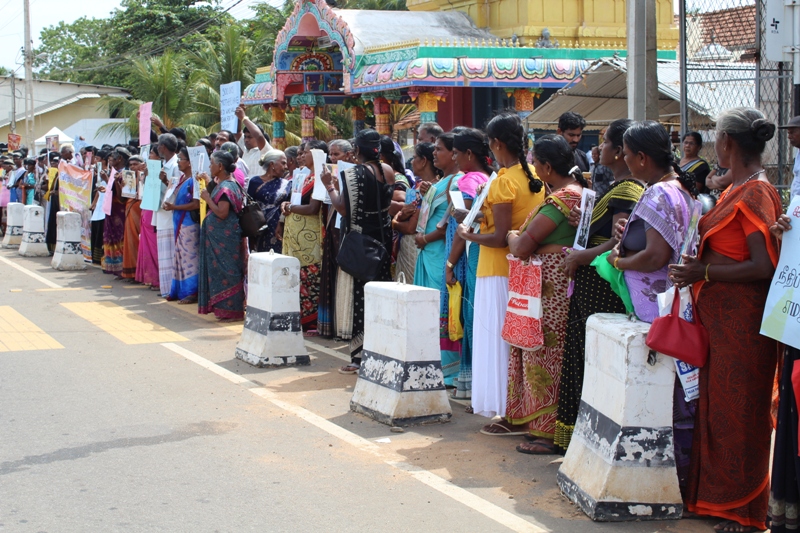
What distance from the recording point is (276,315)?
26.0 feet

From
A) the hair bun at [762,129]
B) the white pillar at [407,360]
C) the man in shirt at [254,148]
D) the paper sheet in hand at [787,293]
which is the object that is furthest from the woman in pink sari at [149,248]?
the paper sheet in hand at [787,293]

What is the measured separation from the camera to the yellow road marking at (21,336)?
8.88m

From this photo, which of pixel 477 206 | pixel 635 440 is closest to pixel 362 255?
pixel 477 206

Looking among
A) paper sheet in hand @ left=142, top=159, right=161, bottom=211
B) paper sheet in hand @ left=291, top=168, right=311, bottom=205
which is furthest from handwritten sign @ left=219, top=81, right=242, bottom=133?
paper sheet in hand @ left=291, top=168, right=311, bottom=205

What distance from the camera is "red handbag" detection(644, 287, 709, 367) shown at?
13.8 ft

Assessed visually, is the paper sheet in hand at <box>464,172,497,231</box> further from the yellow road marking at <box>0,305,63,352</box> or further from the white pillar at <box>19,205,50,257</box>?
the white pillar at <box>19,205,50,257</box>

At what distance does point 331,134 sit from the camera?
99.0 ft

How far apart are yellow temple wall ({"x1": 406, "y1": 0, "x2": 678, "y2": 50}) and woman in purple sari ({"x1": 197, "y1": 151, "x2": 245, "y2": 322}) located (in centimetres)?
1089

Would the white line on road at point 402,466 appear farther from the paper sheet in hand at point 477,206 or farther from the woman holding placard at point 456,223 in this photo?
the paper sheet in hand at point 477,206

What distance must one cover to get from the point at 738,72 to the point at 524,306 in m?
4.56

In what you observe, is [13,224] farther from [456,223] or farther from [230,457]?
[230,457]

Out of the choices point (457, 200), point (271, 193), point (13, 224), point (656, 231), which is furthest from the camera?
point (13, 224)

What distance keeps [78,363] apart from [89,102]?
41.5m

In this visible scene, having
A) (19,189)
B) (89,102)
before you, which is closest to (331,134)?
(19,189)
